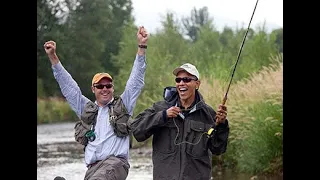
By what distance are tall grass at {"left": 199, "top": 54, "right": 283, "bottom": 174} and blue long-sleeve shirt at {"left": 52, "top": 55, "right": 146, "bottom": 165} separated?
6198 mm

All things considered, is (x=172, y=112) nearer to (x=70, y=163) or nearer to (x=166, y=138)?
(x=166, y=138)

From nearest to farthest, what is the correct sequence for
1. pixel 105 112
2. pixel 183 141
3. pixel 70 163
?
pixel 183 141 < pixel 105 112 < pixel 70 163

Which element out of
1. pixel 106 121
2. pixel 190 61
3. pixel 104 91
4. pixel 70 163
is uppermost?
pixel 190 61

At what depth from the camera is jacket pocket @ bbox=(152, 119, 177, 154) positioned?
590 cm

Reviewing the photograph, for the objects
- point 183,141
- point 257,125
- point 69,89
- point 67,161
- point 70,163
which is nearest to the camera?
point 183,141

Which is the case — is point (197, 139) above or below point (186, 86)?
below

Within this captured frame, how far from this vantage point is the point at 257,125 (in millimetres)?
13312

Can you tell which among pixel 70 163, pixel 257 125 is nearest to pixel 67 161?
pixel 70 163

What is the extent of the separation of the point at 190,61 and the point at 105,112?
23207 mm

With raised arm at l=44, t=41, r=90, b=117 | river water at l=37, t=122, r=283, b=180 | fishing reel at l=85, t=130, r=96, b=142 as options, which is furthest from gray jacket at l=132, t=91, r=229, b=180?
river water at l=37, t=122, r=283, b=180
